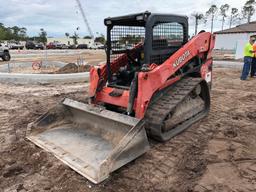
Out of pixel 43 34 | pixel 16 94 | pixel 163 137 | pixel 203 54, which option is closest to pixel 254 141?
pixel 163 137

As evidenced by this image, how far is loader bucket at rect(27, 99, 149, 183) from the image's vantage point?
3.15 m

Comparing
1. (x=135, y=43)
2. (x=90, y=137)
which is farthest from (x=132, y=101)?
(x=135, y=43)

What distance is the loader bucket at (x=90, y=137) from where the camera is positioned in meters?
3.15

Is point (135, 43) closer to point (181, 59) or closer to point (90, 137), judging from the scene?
point (181, 59)

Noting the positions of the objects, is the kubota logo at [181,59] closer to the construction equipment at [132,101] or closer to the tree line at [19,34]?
the construction equipment at [132,101]

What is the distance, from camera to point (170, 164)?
11.4ft

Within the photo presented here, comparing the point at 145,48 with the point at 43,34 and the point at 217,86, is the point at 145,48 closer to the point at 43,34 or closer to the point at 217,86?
the point at 217,86

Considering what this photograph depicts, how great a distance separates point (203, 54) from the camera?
541cm

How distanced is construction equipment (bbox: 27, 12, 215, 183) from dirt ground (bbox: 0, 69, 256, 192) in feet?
0.55

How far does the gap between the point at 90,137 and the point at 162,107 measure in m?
1.22

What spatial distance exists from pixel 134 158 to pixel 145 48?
66.1 inches

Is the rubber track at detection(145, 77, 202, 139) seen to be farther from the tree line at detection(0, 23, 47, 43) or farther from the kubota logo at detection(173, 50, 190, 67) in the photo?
the tree line at detection(0, 23, 47, 43)

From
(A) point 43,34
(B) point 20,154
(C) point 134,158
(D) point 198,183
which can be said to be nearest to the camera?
(D) point 198,183

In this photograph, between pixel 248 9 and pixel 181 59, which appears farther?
pixel 248 9
